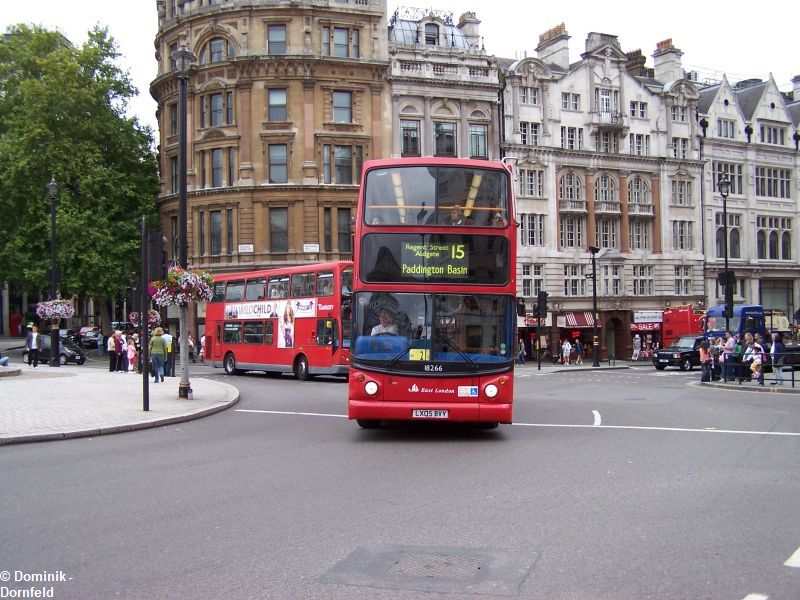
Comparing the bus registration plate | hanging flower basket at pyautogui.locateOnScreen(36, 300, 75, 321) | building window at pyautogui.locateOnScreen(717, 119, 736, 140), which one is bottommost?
the bus registration plate

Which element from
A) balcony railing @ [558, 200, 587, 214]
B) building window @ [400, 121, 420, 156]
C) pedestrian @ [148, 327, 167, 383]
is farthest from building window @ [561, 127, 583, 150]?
pedestrian @ [148, 327, 167, 383]

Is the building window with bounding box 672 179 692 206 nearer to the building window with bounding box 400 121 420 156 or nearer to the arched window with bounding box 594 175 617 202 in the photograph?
the arched window with bounding box 594 175 617 202

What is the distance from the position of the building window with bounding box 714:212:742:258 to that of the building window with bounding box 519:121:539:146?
1606 cm

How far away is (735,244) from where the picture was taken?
201 feet

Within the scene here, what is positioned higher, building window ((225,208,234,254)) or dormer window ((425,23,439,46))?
dormer window ((425,23,439,46))

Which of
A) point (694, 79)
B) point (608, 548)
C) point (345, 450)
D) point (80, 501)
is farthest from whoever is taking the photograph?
point (694, 79)

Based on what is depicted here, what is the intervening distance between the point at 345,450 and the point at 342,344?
15.6m

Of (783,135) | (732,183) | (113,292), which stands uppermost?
(783,135)

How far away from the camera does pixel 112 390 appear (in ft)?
72.5

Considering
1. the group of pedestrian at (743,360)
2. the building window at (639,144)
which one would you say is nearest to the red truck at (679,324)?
the building window at (639,144)

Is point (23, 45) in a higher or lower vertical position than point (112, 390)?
higher

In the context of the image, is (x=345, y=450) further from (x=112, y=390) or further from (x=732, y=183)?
(x=732, y=183)

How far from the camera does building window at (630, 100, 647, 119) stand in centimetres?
5822

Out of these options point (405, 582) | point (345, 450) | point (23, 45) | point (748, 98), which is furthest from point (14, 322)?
point (405, 582)
